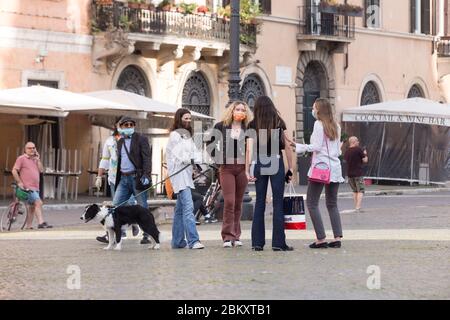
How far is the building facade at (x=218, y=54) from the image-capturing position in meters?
31.8

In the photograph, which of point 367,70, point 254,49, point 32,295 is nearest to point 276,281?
point 32,295

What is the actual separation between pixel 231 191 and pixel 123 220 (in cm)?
131

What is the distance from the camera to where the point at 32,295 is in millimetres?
11414

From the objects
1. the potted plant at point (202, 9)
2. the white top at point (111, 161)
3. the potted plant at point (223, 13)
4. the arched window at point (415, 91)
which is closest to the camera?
the white top at point (111, 161)

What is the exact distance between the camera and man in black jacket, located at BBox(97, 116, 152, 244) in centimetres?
1702

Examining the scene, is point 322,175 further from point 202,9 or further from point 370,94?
point 370,94

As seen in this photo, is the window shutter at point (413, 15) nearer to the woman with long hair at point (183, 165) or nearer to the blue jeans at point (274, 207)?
the woman with long hair at point (183, 165)

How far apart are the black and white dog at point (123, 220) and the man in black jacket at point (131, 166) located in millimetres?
593

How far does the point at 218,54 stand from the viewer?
37.1m

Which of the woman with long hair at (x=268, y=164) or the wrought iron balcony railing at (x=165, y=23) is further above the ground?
the wrought iron balcony railing at (x=165, y=23)

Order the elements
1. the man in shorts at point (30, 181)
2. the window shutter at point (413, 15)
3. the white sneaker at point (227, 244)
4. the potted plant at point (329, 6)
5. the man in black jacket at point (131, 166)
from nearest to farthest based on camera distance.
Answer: the white sneaker at point (227, 244) < the man in black jacket at point (131, 166) < the man in shorts at point (30, 181) < the potted plant at point (329, 6) < the window shutter at point (413, 15)

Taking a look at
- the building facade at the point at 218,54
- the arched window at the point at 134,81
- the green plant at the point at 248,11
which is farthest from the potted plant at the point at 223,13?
the arched window at the point at 134,81

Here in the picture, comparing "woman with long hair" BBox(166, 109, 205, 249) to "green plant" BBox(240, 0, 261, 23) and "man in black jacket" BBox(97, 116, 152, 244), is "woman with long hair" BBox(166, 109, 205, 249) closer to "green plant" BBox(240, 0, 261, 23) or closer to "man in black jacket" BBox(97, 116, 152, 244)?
"man in black jacket" BBox(97, 116, 152, 244)

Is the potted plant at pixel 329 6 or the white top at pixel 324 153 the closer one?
the white top at pixel 324 153
